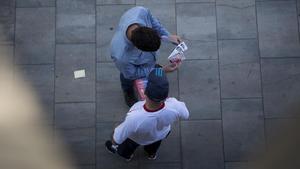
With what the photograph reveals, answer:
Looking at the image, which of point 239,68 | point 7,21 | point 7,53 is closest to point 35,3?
point 7,21

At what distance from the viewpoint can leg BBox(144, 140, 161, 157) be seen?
17.9 ft

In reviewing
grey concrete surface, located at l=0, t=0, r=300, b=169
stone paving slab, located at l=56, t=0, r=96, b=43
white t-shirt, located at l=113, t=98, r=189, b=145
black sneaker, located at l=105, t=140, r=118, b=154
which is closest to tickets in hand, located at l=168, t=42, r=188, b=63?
grey concrete surface, located at l=0, t=0, r=300, b=169

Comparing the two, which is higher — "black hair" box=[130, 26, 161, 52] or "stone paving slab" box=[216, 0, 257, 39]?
"stone paving slab" box=[216, 0, 257, 39]

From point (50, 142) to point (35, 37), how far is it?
159 centimetres

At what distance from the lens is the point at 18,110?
6.19 meters

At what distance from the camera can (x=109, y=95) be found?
20.6 ft

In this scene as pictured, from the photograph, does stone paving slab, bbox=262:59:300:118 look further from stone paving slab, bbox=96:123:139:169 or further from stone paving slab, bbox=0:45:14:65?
stone paving slab, bbox=0:45:14:65

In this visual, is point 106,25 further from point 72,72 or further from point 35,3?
point 35,3

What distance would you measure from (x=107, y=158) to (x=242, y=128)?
190 cm

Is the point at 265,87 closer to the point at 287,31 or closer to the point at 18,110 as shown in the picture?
the point at 287,31

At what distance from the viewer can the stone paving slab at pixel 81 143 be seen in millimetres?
6012

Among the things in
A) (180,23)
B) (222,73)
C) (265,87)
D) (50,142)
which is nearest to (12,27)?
(50,142)

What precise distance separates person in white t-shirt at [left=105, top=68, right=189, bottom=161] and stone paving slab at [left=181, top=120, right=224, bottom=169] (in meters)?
1.06

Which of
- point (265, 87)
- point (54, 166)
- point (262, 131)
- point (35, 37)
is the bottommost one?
point (54, 166)
